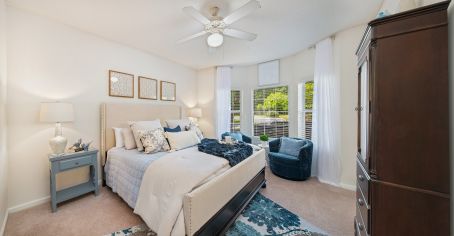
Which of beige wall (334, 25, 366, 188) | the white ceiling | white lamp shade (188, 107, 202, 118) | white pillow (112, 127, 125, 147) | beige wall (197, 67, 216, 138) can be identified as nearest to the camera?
the white ceiling

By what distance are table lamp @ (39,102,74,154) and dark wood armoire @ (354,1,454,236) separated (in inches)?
131

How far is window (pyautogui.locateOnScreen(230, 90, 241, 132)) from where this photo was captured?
203 inches

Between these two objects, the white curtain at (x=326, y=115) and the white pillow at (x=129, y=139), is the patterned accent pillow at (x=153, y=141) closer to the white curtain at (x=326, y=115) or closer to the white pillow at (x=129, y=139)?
the white pillow at (x=129, y=139)

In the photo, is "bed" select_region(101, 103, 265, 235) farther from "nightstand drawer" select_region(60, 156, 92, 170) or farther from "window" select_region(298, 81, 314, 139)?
"window" select_region(298, 81, 314, 139)

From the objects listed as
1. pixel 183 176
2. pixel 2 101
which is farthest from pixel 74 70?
pixel 183 176

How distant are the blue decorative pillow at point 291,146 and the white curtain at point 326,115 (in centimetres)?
33

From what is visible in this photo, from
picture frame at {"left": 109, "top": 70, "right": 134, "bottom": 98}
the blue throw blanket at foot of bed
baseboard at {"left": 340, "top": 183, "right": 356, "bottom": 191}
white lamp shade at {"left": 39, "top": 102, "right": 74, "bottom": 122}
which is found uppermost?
picture frame at {"left": 109, "top": 70, "right": 134, "bottom": 98}

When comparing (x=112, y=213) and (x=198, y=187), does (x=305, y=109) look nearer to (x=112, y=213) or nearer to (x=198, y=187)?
(x=198, y=187)

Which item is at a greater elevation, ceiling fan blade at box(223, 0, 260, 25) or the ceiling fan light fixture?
ceiling fan blade at box(223, 0, 260, 25)

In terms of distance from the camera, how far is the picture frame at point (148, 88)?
12.0 feet

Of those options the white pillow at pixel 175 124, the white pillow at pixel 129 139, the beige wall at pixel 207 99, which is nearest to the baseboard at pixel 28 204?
the white pillow at pixel 129 139

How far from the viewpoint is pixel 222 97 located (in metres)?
4.92

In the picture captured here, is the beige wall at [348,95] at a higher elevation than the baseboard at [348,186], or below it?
higher

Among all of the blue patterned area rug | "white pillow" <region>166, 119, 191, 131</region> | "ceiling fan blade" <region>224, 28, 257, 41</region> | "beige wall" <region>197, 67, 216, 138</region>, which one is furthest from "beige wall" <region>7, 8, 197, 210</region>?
"beige wall" <region>197, 67, 216, 138</region>
